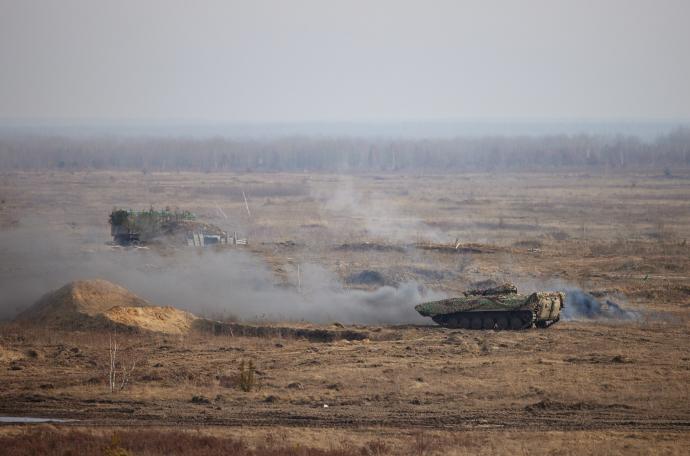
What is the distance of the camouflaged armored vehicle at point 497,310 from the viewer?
38094mm

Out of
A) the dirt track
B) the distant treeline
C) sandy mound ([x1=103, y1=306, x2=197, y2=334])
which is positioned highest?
the dirt track

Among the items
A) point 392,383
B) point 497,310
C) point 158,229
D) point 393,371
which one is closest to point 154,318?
point 393,371

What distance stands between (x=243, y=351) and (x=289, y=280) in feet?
53.8

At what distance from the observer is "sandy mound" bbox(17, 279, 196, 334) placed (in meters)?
37.9

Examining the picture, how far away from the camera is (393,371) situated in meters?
30.4

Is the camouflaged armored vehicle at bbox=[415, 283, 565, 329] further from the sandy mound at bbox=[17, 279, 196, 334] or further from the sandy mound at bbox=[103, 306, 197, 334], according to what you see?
the sandy mound at bbox=[17, 279, 196, 334]

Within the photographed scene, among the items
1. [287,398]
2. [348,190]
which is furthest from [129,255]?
[348,190]

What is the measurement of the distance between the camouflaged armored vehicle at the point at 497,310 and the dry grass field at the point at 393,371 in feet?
2.99

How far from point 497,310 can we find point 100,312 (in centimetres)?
1395

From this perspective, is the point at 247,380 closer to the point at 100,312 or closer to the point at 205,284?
the point at 100,312

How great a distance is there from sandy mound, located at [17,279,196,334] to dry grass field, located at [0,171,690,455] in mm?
819

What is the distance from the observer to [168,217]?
6219cm

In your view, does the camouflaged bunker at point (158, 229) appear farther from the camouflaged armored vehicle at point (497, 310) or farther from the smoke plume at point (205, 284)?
the camouflaged armored vehicle at point (497, 310)

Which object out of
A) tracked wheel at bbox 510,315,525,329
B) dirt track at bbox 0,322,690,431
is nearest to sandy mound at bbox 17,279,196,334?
dirt track at bbox 0,322,690,431
